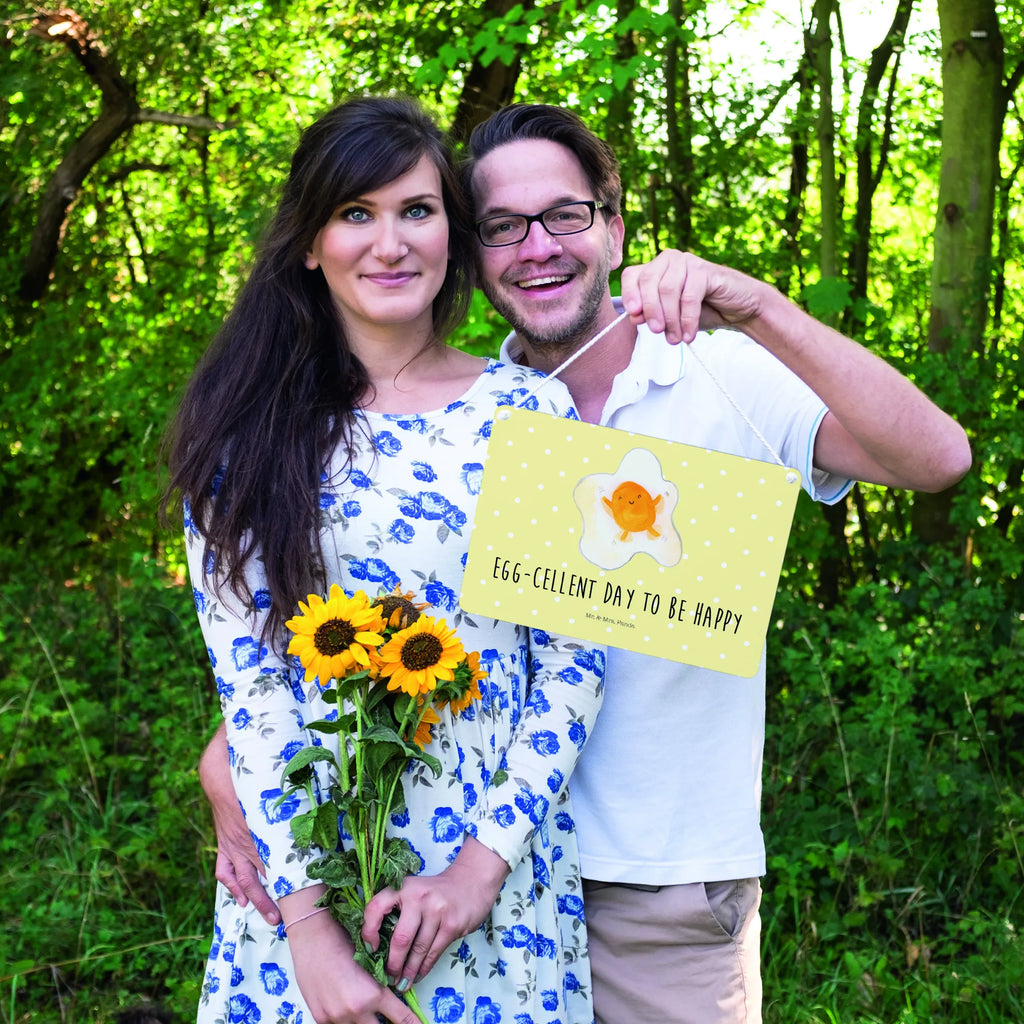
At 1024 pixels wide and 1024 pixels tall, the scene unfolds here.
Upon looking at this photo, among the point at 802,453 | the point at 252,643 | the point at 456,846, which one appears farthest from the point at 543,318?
the point at 456,846

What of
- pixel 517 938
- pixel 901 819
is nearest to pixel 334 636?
pixel 517 938

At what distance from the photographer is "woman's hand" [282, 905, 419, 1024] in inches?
60.3

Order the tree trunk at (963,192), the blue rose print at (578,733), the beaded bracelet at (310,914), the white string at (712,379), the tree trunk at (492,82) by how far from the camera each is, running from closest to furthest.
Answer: the white string at (712,379)
the beaded bracelet at (310,914)
the blue rose print at (578,733)
the tree trunk at (963,192)
the tree trunk at (492,82)

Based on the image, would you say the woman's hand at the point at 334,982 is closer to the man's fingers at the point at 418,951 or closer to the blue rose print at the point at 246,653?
the man's fingers at the point at 418,951

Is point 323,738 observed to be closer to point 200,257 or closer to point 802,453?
point 802,453

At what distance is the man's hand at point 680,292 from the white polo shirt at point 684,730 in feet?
0.96

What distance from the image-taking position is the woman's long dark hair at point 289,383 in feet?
5.77

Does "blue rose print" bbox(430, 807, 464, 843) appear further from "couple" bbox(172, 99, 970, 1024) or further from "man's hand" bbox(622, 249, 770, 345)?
"man's hand" bbox(622, 249, 770, 345)

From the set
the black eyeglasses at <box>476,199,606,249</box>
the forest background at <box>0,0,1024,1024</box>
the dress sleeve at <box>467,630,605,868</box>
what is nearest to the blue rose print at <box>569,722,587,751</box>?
the dress sleeve at <box>467,630,605,868</box>

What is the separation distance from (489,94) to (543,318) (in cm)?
381

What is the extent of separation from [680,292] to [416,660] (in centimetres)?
65

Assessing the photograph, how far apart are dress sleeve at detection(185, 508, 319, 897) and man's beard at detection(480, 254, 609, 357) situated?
0.72 meters

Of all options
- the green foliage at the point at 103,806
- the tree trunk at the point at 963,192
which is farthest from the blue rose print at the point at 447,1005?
the tree trunk at the point at 963,192

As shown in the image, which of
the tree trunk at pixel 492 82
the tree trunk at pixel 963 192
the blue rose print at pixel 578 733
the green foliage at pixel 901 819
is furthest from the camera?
the tree trunk at pixel 492 82
